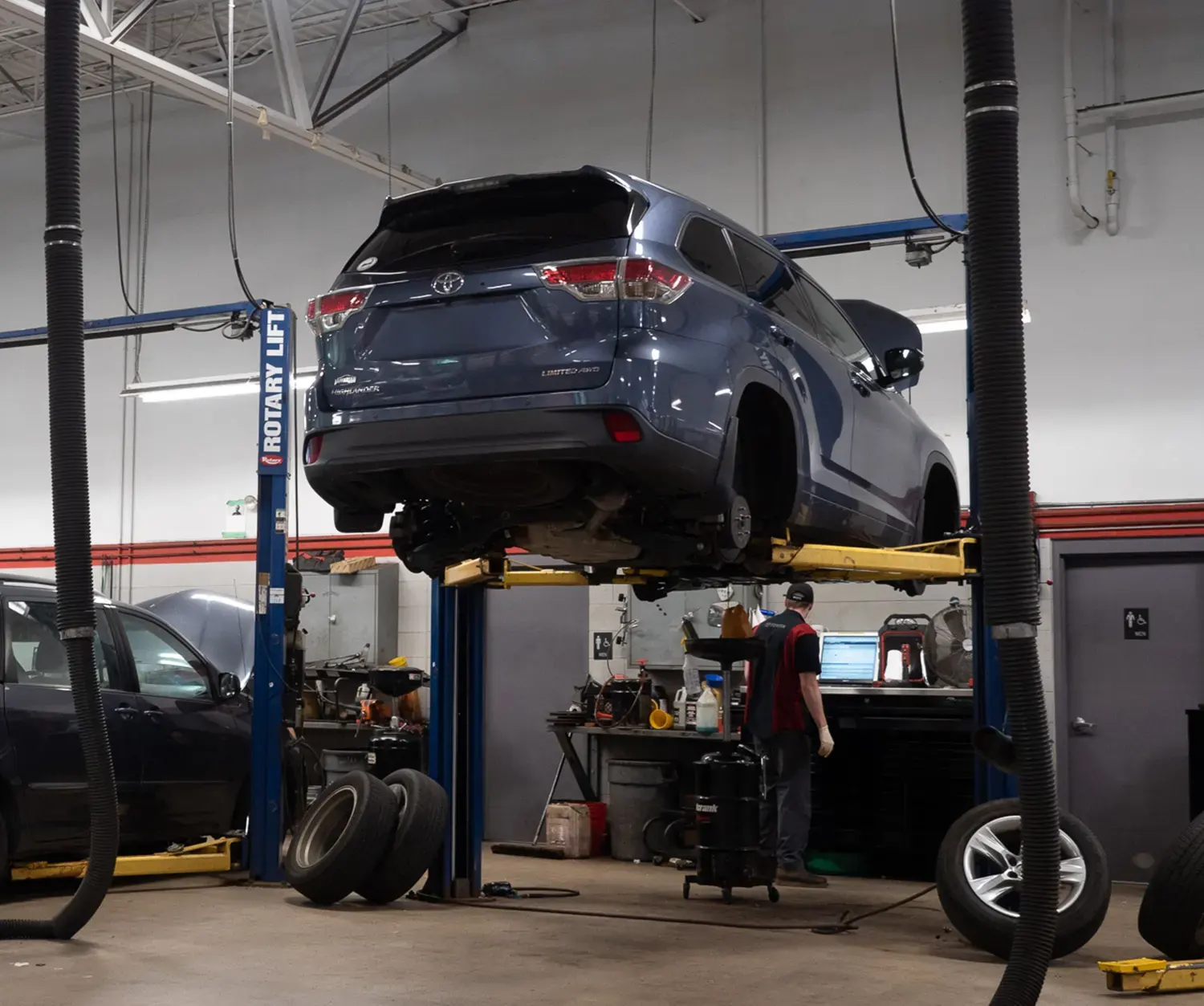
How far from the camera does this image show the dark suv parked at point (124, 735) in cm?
738

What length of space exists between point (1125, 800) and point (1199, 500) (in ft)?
6.74

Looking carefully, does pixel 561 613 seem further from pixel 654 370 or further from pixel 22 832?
pixel 654 370

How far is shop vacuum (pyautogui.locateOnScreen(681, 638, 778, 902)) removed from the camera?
7418 millimetres

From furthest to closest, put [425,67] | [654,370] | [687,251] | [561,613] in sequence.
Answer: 1. [425,67]
2. [561,613]
3. [687,251]
4. [654,370]

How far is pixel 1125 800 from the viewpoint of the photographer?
9.61m

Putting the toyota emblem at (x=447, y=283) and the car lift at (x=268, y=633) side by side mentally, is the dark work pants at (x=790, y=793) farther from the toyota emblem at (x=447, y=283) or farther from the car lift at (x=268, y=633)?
the toyota emblem at (x=447, y=283)

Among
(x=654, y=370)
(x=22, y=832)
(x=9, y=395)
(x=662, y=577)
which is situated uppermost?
(x=9, y=395)

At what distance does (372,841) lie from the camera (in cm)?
725

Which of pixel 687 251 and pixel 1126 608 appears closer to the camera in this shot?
pixel 687 251

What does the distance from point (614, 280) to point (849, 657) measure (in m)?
5.69

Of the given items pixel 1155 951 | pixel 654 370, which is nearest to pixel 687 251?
pixel 654 370

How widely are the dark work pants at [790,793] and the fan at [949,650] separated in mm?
1190

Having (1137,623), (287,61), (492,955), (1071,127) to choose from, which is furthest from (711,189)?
(492,955)

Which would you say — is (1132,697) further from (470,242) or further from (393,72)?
(393,72)
